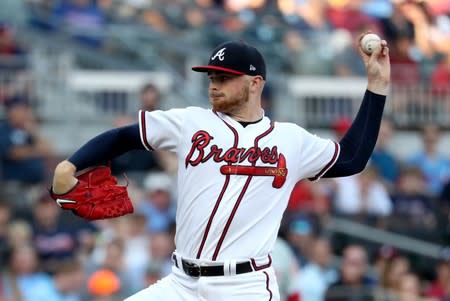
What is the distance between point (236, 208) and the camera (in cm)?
645

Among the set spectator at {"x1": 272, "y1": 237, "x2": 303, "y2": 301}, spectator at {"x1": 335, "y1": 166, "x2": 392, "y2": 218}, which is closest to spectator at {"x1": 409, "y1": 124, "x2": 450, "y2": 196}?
spectator at {"x1": 335, "y1": 166, "x2": 392, "y2": 218}

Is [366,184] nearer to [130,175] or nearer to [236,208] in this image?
[130,175]

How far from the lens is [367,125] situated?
685 centimetres

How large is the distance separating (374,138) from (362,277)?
205 inches

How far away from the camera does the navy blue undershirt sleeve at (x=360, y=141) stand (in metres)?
6.80

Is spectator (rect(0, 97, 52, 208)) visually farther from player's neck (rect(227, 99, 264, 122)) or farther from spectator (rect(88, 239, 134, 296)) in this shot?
player's neck (rect(227, 99, 264, 122))

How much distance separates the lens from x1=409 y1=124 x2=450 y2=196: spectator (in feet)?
47.2

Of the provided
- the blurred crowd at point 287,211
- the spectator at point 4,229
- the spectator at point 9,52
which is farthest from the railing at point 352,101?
the spectator at point 4,229

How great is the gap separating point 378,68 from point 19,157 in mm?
6436

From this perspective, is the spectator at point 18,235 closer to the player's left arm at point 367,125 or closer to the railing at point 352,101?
the railing at point 352,101

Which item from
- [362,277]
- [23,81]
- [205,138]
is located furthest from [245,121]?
[23,81]

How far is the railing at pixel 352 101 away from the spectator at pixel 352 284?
4.16 meters

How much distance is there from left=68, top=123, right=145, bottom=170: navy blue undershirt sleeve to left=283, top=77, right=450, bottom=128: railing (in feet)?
30.9

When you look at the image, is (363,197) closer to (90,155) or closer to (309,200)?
(309,200)
